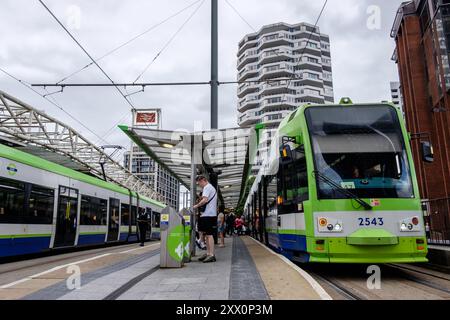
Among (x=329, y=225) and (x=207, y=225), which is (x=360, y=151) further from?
(x=207, y=225)

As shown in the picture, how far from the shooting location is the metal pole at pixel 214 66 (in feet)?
34.8

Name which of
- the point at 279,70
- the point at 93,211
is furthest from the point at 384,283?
the point at 279,70

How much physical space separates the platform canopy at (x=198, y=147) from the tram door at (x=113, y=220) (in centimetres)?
427

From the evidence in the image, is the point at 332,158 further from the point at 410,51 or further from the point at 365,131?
the point at 410,51

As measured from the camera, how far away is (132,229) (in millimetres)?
19609

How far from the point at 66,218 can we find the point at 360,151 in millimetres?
9675

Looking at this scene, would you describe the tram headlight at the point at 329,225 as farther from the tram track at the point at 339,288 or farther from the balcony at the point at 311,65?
the balcony at the point at 311,65

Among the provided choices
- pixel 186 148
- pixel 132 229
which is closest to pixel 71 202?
pixel 186 148

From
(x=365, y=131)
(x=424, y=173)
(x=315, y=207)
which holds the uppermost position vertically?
(x=424, y=173)

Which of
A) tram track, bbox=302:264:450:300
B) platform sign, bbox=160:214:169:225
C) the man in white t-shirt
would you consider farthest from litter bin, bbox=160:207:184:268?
tram track, bbox=302:264:450:300

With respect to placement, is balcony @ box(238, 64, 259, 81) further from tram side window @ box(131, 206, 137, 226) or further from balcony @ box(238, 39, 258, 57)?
tram side window @ box(131, 206, 137, 226)

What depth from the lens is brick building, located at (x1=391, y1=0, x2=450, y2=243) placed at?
849 inches

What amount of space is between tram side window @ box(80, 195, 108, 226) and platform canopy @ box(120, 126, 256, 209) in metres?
3.29
